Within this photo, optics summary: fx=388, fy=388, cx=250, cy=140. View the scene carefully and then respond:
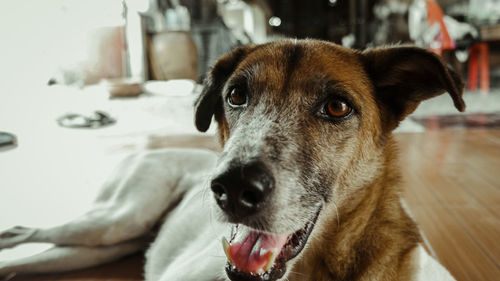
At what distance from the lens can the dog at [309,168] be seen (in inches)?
50.2

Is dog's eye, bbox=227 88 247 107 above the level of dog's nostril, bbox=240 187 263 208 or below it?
above

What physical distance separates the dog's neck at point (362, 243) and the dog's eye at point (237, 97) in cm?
61

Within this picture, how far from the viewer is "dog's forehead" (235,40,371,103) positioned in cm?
158

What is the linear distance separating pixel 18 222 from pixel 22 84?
5926mm

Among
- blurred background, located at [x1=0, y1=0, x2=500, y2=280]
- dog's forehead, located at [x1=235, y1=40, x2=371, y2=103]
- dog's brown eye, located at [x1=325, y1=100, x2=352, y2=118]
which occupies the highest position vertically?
dog's forehead, located at [x1=235, y1=40, x2=371, y2=103]

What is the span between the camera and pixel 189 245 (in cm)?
198

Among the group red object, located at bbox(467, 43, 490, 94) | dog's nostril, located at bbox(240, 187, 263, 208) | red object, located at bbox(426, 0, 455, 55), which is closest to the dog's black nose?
dog's nostril, located at bbox(240, 187, 263, 208)

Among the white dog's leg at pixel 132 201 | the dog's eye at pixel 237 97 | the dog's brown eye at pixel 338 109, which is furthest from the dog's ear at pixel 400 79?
the white dog's leg at pixel 132 201

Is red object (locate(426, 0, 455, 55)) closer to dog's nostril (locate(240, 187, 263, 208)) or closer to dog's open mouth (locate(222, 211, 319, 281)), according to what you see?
dog's open mouth (locate(222, 211, 319, 281))

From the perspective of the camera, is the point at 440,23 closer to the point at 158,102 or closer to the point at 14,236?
the point at 158,102

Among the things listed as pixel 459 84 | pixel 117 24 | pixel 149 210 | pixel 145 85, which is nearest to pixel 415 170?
pixel 459 84

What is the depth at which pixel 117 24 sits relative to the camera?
11031mm

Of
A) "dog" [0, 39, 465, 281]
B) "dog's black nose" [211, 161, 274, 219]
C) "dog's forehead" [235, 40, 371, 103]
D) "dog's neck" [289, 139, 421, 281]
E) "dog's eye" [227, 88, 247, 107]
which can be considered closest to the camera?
"dog's black nose" [211, 161, 274, 219]

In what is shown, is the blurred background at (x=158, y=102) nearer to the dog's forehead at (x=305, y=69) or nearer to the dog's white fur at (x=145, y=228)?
the dog's white fur at (x=145, y=228)
